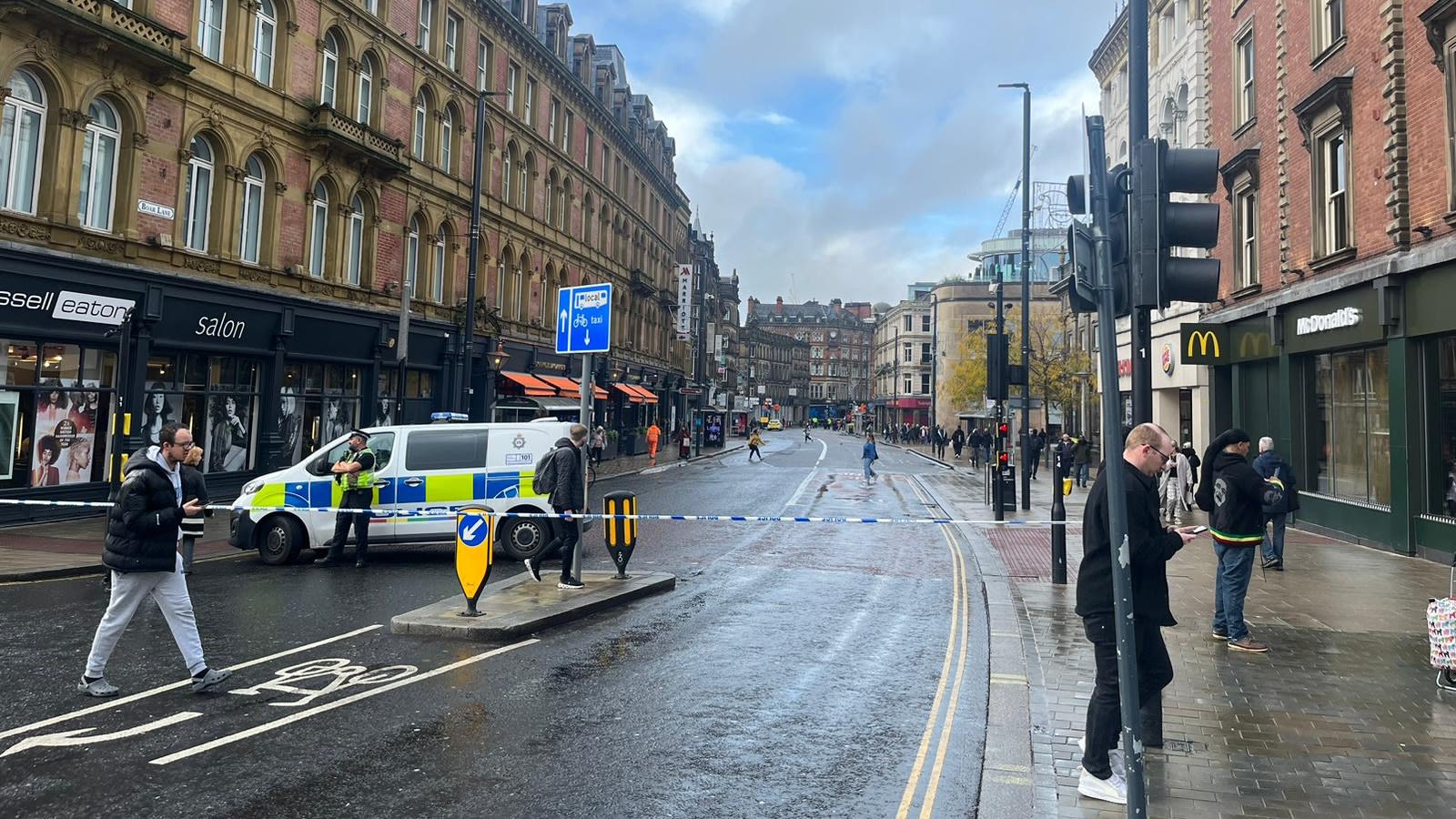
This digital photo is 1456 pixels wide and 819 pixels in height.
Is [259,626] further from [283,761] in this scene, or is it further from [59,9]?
[59,9]

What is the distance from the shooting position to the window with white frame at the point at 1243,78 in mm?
19516

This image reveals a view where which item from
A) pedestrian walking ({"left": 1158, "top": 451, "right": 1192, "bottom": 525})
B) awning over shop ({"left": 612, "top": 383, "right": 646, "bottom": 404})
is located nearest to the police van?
pedestrian walking ({"left": 1158, "top": 451, "right": 1192, "bottom": 525})

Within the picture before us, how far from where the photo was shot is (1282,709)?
589 cm

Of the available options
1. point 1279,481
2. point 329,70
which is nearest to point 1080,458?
point 1279,481

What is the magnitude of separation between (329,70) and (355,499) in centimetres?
1571

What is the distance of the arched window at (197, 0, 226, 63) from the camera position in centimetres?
1867

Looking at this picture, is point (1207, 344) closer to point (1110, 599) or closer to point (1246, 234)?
point (1246, 234)

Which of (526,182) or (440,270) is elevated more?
(526,182)

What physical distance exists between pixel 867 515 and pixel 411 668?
13.7 metres

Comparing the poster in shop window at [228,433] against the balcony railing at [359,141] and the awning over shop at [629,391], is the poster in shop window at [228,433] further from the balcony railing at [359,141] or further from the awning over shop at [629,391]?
the awning over shop at [629,391]

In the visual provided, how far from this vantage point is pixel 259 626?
8.26m

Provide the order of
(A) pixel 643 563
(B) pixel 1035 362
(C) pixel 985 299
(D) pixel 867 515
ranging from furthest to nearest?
(C) pixel 985 299
(B) pixel 1035 362
(D) pixel 867 515
(A) pixel 643 563

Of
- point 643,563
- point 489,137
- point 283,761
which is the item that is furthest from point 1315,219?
point 489,137

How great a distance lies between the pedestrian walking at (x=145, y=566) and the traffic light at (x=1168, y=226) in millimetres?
6356
